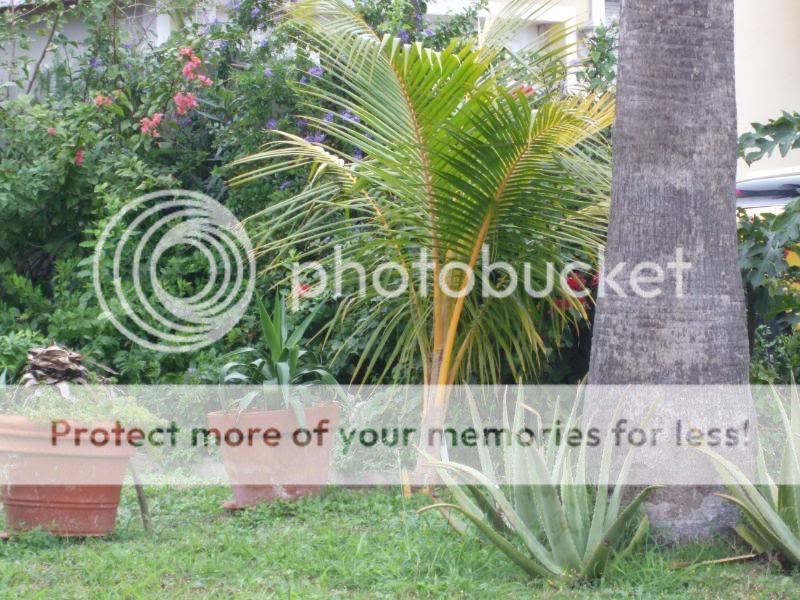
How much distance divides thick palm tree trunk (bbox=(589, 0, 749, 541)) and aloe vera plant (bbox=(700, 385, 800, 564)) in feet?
0.66

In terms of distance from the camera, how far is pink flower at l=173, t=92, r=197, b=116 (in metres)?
7.96

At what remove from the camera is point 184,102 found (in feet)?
26.1

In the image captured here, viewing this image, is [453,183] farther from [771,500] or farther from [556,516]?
[771,500]

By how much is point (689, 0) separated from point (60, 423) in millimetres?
3309

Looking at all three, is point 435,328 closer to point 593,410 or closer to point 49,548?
point 593,410

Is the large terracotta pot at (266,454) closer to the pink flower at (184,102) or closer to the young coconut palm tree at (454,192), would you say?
the young coconut palm tree at (454,192)

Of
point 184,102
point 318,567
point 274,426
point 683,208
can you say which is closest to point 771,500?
point 683,208

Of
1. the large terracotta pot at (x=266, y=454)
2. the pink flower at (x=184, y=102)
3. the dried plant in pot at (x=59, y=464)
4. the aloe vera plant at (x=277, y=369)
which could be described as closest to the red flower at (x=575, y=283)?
the aloe vera plant at (x=277, y=369)

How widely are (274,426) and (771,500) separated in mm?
2555

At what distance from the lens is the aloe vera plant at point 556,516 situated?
163 inches

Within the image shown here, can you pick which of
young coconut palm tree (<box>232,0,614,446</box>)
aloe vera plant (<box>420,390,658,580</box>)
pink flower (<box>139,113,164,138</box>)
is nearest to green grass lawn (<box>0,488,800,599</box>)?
aloe vera plant (<box>420,390,658,580</box>)

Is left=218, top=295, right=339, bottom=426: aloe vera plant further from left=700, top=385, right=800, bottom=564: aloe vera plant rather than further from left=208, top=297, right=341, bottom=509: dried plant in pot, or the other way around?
left=700, top=385, right=800, bottom=564: aloe vera plant

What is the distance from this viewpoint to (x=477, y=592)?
409 centimetres

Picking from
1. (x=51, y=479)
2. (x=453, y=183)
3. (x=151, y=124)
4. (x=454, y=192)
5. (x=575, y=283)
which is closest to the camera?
(x=51, y=479)
